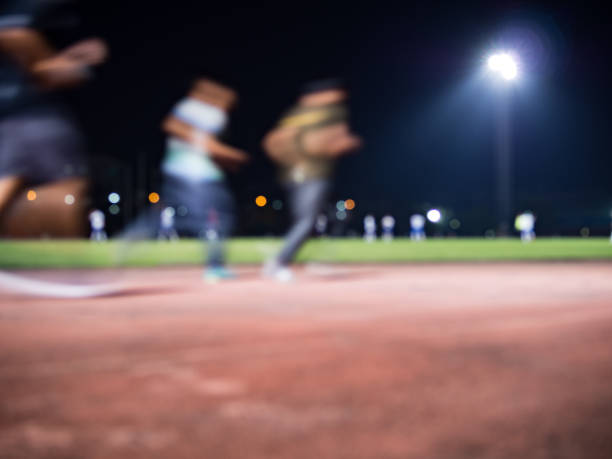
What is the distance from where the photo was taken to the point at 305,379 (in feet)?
11.3

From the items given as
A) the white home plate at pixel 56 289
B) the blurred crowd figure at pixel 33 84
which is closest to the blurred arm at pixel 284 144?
the blurred crowd figure at pixel 33 84

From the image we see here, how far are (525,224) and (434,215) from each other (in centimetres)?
561

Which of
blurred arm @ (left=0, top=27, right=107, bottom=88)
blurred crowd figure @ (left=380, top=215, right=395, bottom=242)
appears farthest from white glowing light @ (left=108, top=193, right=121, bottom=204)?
blurred arm @ (left=0, top=27, right=107, bottom=88)

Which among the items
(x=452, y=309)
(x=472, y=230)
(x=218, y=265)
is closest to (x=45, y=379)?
(x=452, y=309)

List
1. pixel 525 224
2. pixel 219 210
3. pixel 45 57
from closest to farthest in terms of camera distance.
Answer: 1. pixel 45 57
2. pixel 219 210
3. pixel 525 224

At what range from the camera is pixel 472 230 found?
2984 centimetres

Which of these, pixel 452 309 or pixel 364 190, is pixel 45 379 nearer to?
pixel 452 309

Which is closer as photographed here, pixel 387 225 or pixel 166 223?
pixel 166 223

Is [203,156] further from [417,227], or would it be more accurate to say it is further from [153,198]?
[417,227]

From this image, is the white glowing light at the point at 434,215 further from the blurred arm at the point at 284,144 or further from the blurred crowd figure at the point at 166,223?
the blurred arm at the point at 284,144

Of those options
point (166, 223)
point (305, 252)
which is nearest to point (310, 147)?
point (305, 252)

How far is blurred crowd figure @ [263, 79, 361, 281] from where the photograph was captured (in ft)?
32.2

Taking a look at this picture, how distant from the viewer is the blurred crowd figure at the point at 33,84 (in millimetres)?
7773

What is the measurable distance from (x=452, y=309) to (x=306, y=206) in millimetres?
4687
